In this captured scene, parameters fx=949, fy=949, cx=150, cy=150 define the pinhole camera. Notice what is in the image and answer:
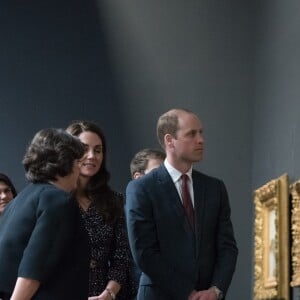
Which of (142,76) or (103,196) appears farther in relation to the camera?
(142,76)

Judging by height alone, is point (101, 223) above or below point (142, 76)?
below

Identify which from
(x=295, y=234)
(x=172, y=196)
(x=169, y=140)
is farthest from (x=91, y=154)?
(x=295, y=234)

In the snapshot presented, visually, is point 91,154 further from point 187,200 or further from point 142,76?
point 142,76

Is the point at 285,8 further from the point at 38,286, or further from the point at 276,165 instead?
the point at 38,286

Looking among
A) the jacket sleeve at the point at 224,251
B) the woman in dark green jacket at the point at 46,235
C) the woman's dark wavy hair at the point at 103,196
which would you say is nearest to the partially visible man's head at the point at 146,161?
the woman's dark wavy hair at the point at 103,196

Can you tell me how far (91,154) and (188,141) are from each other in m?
0.54

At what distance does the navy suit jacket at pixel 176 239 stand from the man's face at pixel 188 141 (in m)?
0.09

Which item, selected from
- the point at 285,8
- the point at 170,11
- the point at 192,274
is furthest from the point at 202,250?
the point at 170,11

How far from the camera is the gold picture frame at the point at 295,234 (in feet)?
13.0

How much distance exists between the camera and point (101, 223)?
14.3 ft

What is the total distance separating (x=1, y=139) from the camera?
619cm

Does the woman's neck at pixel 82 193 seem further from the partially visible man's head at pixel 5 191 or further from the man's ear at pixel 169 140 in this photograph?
the partially visible man's head at pixel 5 191

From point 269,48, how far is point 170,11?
93cm

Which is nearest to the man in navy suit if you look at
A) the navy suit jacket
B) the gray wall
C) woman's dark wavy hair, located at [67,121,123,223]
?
the navy suit jacket
